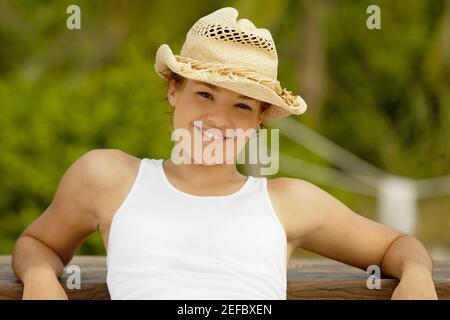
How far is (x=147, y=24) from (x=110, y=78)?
81.7 inches

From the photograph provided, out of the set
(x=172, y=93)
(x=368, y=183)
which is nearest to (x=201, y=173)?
(x=172, y=93)

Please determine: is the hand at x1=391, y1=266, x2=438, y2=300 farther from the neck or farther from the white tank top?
the neck

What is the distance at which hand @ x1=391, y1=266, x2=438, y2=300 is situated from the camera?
7.28 ft

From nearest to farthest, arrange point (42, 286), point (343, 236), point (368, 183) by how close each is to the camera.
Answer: point (42, 286) → point (343, 236) → point (368, 183)

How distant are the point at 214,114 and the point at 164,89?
207 cm

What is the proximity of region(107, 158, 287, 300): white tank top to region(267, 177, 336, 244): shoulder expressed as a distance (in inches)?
1.5

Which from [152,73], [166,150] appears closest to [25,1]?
[152,73]

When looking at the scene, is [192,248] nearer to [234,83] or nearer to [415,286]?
[234,83]

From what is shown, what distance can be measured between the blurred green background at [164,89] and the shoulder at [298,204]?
2.94 m

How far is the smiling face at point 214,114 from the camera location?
227 cm

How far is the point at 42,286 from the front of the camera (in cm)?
217

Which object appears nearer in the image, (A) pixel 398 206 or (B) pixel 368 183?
(A) pixel 398 206

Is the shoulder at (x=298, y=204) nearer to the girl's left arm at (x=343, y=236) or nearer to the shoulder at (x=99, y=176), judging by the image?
the girl's left arm at (x=343, y=236)
